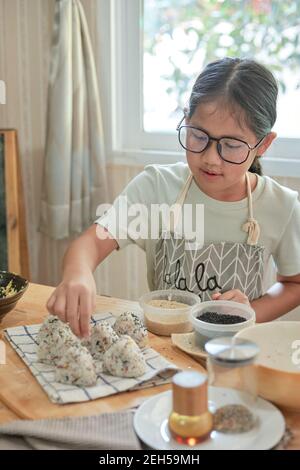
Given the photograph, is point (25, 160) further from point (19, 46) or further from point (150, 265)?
point (150, 265)

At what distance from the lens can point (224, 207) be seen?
1612 millimetres

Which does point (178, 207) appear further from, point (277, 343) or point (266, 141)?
point (277, 343)

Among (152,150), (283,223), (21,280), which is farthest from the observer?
(152,150)

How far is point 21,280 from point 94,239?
207 mm

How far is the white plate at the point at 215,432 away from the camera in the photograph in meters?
0.85

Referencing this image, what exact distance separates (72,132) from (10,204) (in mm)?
404

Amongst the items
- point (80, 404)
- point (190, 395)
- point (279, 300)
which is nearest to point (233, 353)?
point (190, 395)

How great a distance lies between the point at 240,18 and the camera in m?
2.38

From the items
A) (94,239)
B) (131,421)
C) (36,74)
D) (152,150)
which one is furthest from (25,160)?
(131,421)

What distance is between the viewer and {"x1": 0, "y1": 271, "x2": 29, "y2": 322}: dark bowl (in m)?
1.30

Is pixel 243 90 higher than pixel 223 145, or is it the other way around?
pixel 243 90

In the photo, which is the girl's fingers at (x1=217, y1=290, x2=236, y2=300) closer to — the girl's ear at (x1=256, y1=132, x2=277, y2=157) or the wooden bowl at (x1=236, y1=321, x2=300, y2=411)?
the wooden bowl at (x1=236, y1=321, x2=300, y2=411)

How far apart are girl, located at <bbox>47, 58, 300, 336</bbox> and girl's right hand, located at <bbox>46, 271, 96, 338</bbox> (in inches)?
2.9
